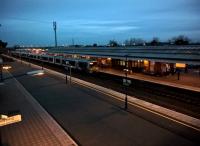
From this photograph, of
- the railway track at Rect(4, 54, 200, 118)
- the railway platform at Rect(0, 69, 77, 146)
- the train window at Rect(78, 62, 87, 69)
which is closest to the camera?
the railway platform at Rect(0, 69, 77, 146)

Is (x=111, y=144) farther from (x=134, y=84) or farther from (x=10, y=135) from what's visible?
(x=134, y=84)

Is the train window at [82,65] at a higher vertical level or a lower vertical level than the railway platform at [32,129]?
higher

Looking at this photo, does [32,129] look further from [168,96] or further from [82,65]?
[82,65]

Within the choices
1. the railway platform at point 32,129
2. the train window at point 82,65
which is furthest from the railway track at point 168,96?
the train window at point 82,65

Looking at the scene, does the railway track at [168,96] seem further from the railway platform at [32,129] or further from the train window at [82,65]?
the train window at [82,65]

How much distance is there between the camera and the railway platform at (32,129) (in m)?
13.5

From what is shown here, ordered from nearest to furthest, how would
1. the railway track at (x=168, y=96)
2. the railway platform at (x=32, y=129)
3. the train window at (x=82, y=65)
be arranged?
the railway platform at (x=32, y=129) → the railway track at (x=168, y=96) → the train window at (x=82, y=65)

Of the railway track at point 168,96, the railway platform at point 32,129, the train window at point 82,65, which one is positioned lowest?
the railway platform at point 32,129

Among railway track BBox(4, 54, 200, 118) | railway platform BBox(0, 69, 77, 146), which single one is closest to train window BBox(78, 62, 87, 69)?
railway track BBox(4, 54, 200, 118)

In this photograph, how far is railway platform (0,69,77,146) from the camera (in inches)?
532

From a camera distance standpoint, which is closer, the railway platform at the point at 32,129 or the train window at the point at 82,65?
the railway platform at the point at 32,129

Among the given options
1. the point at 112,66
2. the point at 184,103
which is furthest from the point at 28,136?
the point at 112,66

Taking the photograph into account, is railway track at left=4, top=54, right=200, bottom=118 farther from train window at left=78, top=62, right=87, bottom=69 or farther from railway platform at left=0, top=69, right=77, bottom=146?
train window at left=78, top=62, right=87, bottom=69

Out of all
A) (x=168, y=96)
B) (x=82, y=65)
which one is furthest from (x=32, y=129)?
(x=82, y=65)
